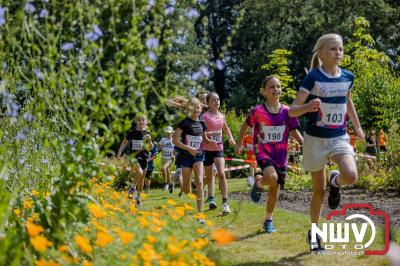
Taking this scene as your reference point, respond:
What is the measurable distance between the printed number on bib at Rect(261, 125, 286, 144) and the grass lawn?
0.94 m

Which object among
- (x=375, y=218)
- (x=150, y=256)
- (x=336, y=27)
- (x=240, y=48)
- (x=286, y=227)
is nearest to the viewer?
(x=150, y=256)

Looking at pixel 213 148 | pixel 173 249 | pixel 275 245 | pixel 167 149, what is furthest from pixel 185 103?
pixel 167 149

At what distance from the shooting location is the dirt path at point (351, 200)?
7.97 meters

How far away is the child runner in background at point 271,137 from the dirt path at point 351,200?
5.08 feet

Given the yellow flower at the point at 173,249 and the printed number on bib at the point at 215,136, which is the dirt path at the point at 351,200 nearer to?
the printed number on bib at the point at 215,136

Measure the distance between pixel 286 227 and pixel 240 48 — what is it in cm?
3737

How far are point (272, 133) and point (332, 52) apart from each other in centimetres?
138

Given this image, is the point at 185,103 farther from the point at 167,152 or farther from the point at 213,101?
the point at 167,152

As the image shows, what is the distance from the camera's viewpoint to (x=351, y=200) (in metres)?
9.18

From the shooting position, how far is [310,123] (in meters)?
Answer: 5.11

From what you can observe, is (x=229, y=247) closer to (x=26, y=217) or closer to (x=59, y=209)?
(x=26, y=217)

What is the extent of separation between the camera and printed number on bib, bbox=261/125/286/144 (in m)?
6.14

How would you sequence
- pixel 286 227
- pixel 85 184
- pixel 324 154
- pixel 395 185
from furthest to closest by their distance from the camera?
pixel 395 185 < pixel 286 227 < pixel 324 154 < pixel 85 184

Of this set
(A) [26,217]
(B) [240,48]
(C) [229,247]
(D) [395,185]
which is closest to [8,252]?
(A) [26,217]
